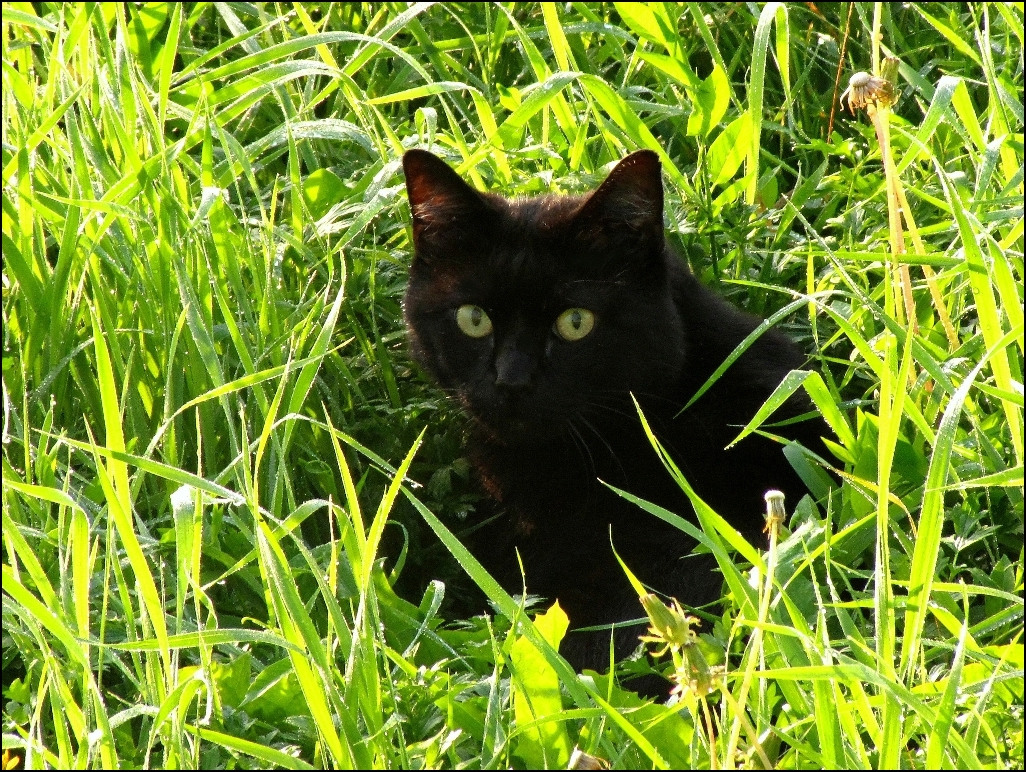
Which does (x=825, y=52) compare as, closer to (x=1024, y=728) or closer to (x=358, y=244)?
(x=358, y=244)

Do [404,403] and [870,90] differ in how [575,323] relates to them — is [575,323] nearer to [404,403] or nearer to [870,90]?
[404,403]

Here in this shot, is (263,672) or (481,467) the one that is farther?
(481,467)

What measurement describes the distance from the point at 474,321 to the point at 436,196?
9.2 inches

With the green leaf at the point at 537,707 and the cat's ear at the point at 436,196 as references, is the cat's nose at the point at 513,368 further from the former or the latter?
the green leaf at the point at 537,707

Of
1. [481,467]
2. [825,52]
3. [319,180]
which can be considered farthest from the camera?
[825,52]

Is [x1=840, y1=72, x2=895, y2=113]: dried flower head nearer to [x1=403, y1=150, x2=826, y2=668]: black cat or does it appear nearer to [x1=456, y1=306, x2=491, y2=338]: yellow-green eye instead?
[x1=403, y1=150, x2=826, y2=668]: black cat

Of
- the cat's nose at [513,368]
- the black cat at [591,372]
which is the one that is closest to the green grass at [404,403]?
the black cat at [591,372]

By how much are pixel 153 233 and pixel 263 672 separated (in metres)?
0.92

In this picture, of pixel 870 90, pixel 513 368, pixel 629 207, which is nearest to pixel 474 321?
pixel 513 368

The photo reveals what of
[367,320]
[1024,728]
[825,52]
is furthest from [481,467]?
[825,52]

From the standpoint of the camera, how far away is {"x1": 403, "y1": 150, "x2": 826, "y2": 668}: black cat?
6.67 feet

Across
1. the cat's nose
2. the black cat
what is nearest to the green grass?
the black cat

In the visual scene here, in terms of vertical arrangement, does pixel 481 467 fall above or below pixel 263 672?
below

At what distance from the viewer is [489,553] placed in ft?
7.52
